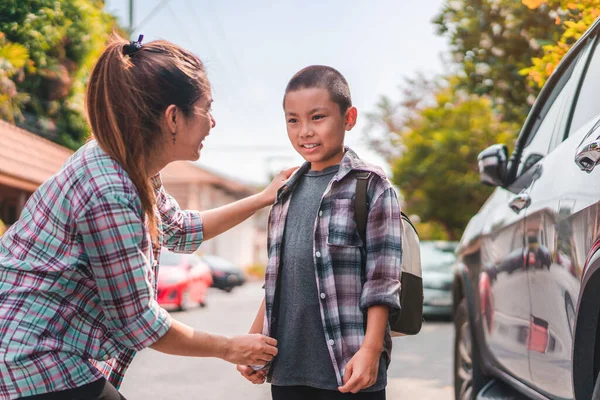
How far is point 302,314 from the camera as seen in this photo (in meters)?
2.34

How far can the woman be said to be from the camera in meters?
1.78

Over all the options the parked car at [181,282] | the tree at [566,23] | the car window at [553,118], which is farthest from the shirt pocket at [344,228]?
the parked car at [181,282]

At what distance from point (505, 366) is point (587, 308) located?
52.4 inches

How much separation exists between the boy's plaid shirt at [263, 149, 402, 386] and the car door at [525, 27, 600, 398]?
57cm

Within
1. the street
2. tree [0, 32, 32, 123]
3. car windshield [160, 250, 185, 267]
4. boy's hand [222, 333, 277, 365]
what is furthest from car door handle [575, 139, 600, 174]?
car windshield [160, 250, 185, 267]

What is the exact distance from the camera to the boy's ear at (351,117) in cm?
247

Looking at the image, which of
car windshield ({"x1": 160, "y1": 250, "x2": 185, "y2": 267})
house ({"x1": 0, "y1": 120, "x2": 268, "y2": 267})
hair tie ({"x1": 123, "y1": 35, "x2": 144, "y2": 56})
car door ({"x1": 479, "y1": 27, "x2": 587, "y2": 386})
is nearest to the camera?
hair tie ({"x1": 123, "y1": 35, "x2": 144, "y2": 56})

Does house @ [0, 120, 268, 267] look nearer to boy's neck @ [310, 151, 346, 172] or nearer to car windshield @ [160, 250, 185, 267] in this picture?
boy's neck @ [310, 151, 346, 172]

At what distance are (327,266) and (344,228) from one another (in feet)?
0.43

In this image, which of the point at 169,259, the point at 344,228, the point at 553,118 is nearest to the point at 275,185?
the point at 344,228

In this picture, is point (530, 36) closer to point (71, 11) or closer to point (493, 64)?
point (493, 64)

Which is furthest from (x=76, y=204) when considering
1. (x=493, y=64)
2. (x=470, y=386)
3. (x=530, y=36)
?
(x=493, y=64)

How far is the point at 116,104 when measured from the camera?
1933 millimetres

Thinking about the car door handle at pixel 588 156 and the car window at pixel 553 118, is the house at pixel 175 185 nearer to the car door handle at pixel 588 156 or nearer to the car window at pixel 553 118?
the car door handle at pixel 588 156
